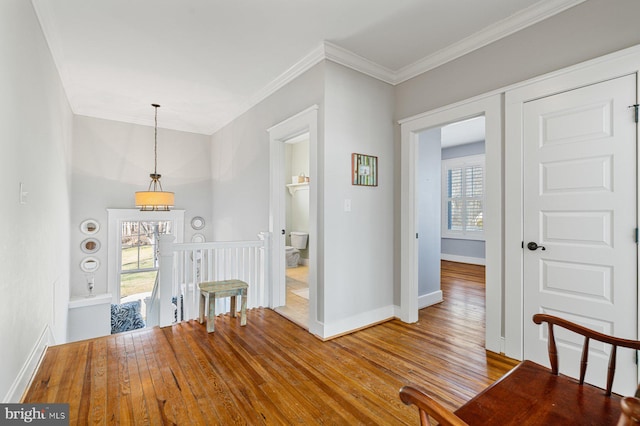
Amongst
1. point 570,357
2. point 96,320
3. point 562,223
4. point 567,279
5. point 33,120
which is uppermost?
point 33,120

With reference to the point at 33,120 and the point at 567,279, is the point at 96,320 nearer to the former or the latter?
the point at 33,120

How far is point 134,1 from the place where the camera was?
2.29 metres

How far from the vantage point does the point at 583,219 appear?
212 centimetres

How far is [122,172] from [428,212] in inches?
202

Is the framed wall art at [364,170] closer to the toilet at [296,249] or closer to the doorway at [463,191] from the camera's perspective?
the doorway at [463,191]

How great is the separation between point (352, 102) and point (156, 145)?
4.14 meters

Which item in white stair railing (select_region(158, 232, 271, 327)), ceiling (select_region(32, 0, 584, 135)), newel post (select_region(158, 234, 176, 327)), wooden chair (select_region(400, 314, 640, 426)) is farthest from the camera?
white stair railing (select_region(158, 232, 271, 327))

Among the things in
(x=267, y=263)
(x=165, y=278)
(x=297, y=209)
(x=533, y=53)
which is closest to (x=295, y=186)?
(x=297, y=209)

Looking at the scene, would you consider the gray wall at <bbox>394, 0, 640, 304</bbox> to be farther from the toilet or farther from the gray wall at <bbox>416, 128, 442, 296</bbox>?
the toilet

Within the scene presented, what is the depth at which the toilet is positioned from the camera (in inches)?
270

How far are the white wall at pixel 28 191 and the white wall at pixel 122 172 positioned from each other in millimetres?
1809

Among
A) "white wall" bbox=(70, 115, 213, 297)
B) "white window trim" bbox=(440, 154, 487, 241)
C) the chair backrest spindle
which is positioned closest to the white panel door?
the chair backrest spindle

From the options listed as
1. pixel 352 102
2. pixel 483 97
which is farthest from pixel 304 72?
pixel 483 97

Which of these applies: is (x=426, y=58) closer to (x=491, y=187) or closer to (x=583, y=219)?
(x=491, y=187)
